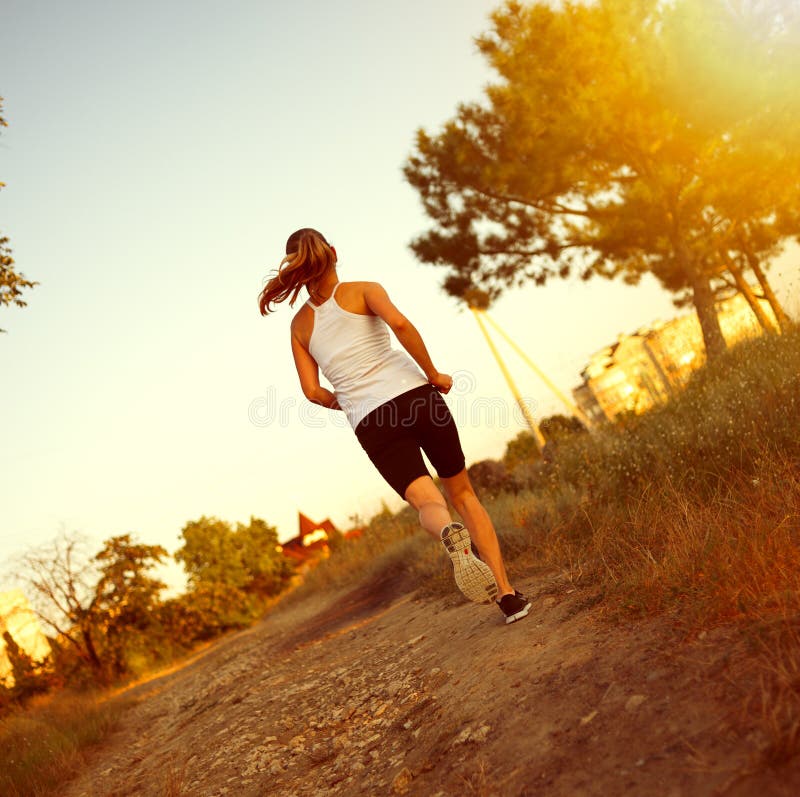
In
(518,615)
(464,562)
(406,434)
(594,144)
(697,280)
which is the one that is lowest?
(518,615)

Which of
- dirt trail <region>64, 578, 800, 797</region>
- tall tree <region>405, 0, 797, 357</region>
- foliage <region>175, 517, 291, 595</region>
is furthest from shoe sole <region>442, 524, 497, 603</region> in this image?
foliage <region>175, 517, 291, 595</region>

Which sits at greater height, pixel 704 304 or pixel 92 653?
pixel 704 304

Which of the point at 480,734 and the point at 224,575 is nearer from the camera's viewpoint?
the point at 480,734

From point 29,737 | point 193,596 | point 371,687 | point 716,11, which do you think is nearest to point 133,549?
point 193,596

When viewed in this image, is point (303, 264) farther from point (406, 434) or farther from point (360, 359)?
point (406, 434)

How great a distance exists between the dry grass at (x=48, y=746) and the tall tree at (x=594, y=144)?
35.7ft

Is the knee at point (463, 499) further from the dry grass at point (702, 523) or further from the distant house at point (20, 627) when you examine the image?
the distant house at point (20, 627)

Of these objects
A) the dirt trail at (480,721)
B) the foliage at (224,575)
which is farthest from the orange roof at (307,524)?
the dirt trail at (480,721)

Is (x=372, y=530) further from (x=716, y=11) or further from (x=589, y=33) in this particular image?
(x=716, y=11)

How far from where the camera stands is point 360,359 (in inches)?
128

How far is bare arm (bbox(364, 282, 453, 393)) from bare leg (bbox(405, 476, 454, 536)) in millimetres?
466

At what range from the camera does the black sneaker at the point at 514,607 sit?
3.37 meters

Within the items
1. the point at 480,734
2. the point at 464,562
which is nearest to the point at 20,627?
the point at 464,562

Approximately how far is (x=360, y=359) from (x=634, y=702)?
5.92 ft
